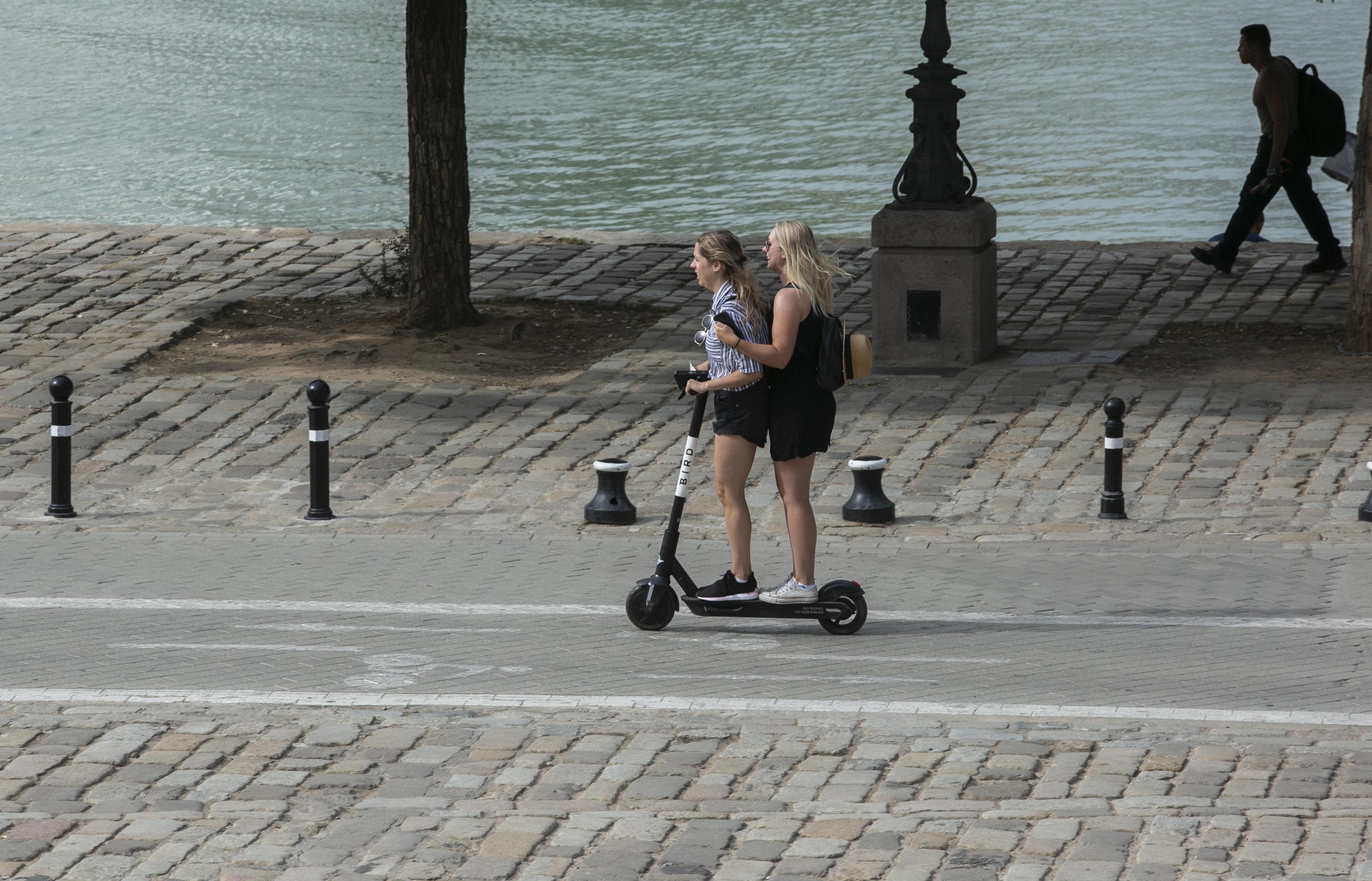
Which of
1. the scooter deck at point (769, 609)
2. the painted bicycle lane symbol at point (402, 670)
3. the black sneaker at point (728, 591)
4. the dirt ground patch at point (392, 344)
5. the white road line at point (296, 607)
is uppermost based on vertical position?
the dirt ground patch at point (392, 344)

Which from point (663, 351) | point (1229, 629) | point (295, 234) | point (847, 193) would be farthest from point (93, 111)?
point (1229, 629)

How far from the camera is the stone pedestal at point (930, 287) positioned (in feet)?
42.7

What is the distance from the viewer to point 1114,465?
380 inches

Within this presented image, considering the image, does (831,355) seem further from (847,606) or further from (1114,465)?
(1114,465)

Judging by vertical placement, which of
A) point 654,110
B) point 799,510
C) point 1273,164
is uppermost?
point 654,110

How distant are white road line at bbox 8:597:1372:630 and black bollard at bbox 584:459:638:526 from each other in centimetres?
151

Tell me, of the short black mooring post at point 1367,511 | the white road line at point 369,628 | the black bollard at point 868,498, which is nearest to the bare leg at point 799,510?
the white road line at point 369,628

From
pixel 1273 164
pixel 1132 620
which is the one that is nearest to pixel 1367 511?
pixel 1132 620

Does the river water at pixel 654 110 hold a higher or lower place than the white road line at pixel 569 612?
higher

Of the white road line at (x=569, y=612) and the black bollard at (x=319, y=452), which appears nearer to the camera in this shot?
the white road line at (x=569, y=612)

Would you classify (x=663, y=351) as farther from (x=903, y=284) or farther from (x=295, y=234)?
(x=295, y=234)

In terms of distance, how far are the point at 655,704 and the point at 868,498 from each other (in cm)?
312

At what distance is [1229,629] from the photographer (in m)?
7.83

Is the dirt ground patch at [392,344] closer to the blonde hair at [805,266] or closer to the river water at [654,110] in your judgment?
the blonde hair at [805,266]
